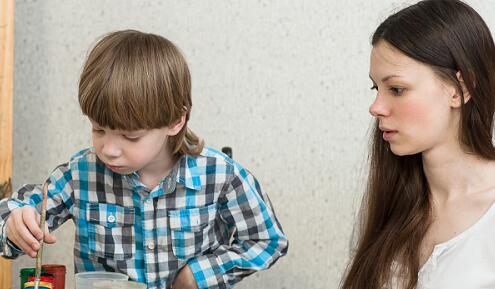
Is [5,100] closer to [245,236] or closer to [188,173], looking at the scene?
[188,173]

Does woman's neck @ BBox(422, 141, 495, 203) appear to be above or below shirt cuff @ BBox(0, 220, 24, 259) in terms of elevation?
above

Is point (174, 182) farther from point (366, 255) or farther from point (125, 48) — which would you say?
point (366, 255)

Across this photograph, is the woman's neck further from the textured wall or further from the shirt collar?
the textured wall

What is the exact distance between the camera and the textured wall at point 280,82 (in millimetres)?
2293

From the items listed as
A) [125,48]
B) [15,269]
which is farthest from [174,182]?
[15,269]

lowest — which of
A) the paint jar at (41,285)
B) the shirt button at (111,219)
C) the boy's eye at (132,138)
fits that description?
the paint jar at (41,285)

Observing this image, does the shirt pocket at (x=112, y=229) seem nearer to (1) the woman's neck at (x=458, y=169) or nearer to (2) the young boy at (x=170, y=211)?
(2) the young boy at (x=170, y=211)

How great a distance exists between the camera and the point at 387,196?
1650mm

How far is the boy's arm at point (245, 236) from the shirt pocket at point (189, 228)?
0.03 m

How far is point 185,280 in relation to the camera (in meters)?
1.67

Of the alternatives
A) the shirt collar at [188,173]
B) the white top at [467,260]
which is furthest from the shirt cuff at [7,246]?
the white top at [467,260]

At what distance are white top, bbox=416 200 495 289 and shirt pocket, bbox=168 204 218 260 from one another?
0.47m

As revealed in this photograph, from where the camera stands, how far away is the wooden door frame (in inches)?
84.0

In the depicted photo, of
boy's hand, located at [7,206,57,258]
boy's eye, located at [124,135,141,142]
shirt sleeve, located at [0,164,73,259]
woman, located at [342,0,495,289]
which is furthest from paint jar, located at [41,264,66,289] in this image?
woman, located at [342,0,495,289]
